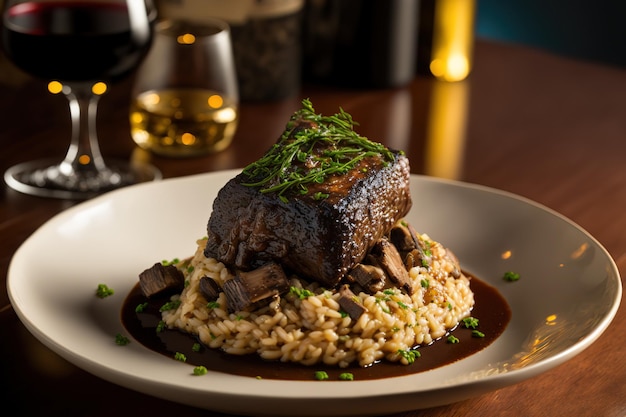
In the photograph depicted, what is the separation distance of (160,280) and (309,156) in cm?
49

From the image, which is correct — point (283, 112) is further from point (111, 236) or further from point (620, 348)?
point (620, 348)

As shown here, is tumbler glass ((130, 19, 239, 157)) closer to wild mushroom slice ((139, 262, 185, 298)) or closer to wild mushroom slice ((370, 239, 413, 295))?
wild mushroom slice ((139, 262, 185, 298))

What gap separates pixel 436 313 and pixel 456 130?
76.0 inches

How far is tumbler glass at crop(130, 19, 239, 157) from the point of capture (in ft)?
12.2

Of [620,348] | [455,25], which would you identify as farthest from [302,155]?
[455,25]

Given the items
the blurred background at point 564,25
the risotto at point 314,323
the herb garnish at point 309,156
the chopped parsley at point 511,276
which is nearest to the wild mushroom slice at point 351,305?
the risotto at point 314,323

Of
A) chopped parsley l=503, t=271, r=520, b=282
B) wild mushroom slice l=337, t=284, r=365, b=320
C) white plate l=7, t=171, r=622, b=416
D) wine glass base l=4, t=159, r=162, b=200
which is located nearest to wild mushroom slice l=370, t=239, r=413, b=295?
wild mushroom slice l=337, t=284, r=365, b=320

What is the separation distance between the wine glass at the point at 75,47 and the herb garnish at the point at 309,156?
0.97m

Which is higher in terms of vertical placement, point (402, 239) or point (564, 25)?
point (402, 239)

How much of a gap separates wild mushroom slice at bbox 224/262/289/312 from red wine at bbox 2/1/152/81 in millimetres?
1337

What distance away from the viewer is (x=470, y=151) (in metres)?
3.98

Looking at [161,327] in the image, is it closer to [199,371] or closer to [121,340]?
[121,340]

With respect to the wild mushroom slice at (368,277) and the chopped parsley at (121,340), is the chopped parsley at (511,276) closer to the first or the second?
the wild mushroom slice at (368,277)

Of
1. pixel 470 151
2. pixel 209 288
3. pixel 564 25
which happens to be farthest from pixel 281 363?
pixel 564 25
